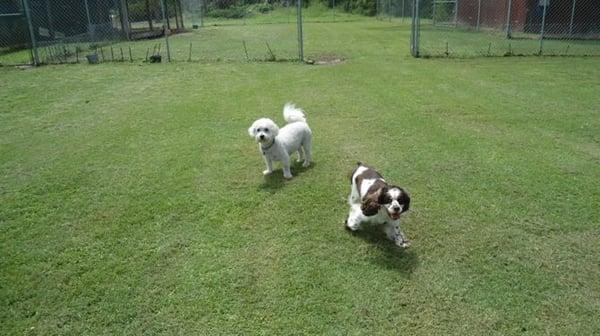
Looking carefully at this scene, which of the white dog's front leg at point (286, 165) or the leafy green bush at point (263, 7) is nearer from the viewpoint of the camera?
the white dog's front leg at point (286, 165)

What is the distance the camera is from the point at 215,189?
4379mm

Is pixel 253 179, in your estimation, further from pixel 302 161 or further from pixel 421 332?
pixel 421 332

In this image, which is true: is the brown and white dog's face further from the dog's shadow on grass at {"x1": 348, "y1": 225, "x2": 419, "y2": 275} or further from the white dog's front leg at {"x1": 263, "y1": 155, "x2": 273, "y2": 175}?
the white dog's front leg at {"x1": 263, "y1": 155, "x2": 273, "y2": 175}

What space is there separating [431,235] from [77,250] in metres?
2.62

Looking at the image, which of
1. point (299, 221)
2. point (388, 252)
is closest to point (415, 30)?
point (299, 221)

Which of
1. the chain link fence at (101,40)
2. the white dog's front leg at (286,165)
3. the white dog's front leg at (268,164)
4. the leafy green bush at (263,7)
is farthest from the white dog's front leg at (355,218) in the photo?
the leafy green bush at (263,7)

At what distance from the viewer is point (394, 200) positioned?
304cm

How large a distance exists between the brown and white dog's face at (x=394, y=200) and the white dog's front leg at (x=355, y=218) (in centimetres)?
32

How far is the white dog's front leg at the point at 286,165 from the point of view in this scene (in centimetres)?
453

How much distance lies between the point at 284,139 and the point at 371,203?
5.33 ft

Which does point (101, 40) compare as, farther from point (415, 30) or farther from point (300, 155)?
point (300, 155)

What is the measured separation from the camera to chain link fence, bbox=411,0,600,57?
12656mm

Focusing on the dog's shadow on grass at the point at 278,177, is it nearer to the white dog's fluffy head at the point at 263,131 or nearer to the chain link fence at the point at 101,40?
the white dog's fluffy head at the point at 263,131

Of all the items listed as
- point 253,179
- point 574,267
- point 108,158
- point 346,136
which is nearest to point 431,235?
point 574,267
